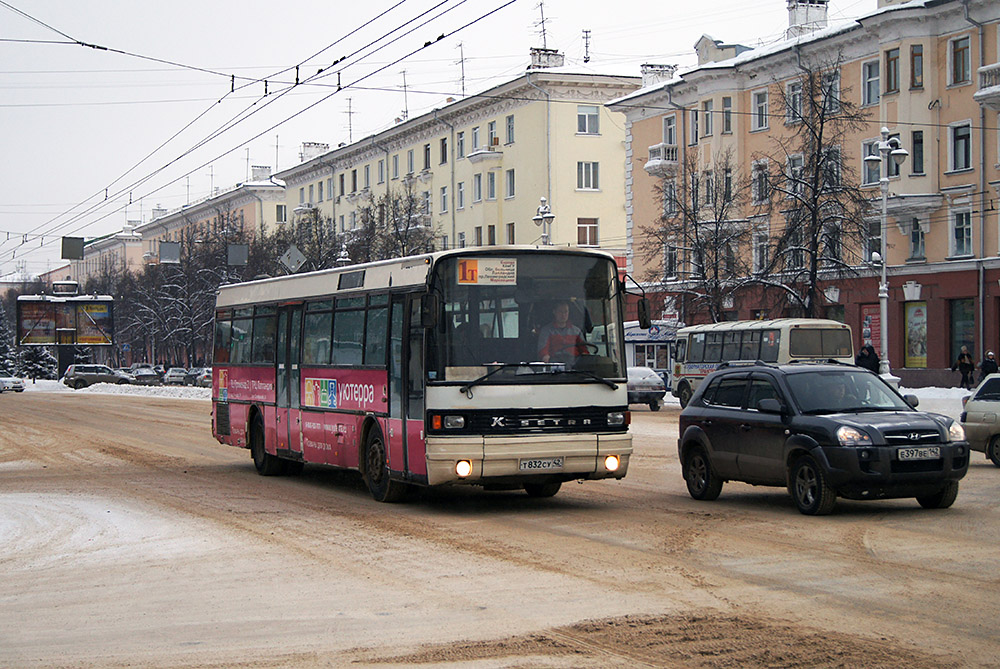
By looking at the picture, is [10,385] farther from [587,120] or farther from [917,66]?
[917,66]

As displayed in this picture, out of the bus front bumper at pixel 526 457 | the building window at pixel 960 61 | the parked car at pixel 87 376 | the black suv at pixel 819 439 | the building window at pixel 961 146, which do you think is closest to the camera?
the black suv at pixel 819 439

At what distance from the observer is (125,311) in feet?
352

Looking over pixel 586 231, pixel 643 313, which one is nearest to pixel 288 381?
pixel 643 313

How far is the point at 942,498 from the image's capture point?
13.3 meters

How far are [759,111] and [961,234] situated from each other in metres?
12.9

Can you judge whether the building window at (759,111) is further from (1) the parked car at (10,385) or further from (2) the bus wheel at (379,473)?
(1) the parked car at (10,385)

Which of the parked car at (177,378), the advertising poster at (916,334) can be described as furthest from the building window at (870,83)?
the parked car at (177,378)

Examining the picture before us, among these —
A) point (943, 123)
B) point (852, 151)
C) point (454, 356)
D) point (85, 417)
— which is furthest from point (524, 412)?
point (852, 151)

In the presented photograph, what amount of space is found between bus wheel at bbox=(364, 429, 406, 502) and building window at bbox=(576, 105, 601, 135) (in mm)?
54989

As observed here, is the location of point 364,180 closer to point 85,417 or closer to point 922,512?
point 85,417

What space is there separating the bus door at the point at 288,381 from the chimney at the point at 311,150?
83.9 m

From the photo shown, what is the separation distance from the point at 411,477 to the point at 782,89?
1697 inches

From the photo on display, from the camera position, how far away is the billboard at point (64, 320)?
8481 centimetres

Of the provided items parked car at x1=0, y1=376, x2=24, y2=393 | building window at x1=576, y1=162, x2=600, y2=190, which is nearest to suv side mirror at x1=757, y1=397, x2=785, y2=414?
building window at x1=576, y1=162, x2=600, y2=190
